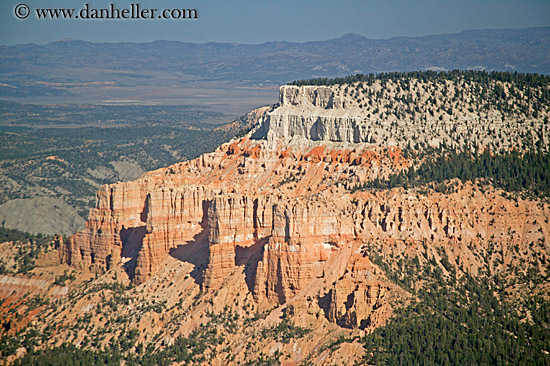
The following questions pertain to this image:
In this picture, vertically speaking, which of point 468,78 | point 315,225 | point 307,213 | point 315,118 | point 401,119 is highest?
point 468,78

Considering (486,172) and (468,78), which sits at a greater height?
(468,78)

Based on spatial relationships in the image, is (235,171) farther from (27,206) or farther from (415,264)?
(27,206)

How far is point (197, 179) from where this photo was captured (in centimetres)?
13000

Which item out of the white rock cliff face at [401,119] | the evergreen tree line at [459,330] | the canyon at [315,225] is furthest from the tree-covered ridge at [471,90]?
the evergreen tree line at [459,330]

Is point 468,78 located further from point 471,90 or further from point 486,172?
point 486,172

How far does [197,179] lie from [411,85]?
108ft

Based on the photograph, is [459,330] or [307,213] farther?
[307,213]

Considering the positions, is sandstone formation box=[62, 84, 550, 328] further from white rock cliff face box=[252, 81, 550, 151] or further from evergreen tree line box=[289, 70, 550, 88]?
evergreen tree line box=[289, 70, 550, 88]

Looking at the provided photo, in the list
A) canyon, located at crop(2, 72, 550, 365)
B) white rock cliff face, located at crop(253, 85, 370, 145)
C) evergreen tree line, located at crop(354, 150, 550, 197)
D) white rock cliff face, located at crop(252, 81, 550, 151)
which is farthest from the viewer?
white rock cliff face, located at crop(253, 85, 370, 145)

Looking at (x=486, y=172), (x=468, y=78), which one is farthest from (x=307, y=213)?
(x=468, y=78)

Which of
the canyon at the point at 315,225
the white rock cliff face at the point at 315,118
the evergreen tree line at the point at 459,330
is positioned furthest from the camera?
the white rock cliff face at the point at 315,118

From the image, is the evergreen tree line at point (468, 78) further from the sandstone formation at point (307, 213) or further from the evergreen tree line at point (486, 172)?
the evergreen tree line at point (486, 172)

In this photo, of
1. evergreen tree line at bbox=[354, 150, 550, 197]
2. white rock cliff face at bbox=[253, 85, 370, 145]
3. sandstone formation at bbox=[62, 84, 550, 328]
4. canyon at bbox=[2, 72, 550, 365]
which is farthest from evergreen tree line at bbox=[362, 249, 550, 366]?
white rock cliff face at bbox=[253, 85, 370, 145]

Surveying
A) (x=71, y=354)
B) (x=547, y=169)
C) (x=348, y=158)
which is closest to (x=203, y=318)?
(x=71, y=354)
